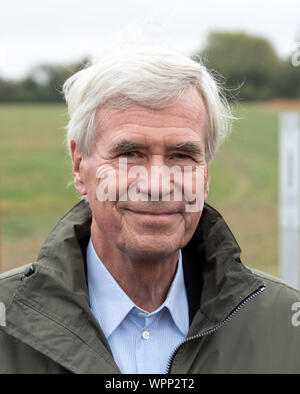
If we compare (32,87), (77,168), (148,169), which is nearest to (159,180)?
(148,169)

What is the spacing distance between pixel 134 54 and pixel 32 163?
19.1m

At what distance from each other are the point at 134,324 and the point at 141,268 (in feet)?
0.67

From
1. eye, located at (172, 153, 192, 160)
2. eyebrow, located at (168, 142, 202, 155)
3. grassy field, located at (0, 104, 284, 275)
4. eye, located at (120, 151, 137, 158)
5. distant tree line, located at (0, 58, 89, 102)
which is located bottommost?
grassy field, located at (0, 104, 284, 275)

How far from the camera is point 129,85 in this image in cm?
210

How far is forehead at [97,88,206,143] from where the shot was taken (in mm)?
2096

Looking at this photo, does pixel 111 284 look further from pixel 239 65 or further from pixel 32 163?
pixel 239 65

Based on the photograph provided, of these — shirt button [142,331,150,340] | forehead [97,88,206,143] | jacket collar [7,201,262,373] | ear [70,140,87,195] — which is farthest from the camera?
ear [70,140,87,195]

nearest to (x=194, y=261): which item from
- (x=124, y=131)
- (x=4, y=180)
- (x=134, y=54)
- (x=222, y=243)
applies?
(x=222, y=243)

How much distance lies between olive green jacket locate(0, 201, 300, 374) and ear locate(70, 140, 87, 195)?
0.15 metres

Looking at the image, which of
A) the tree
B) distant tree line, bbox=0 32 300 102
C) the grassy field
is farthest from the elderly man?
distant tree line, bbox=0 32 300 102

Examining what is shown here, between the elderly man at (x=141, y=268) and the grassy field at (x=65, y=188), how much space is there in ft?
14.9

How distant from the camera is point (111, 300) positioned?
2.26m

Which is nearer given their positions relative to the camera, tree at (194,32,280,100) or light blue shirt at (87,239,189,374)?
light blue shirt at (87,239,189,374)

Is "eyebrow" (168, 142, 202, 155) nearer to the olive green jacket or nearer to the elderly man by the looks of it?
the elderly man
